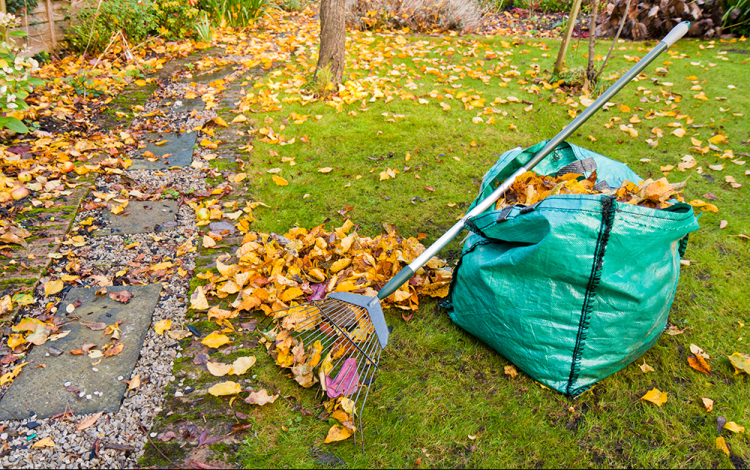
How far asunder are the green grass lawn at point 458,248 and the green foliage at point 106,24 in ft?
6.50

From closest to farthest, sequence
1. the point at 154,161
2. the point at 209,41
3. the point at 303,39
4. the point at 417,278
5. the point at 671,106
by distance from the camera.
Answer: the point at 417,278 < the point at 154,161 < the point at 671,106 < the point at 209,41 < the point at 303,39

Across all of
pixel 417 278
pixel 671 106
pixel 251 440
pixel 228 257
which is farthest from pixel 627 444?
pixel 671 106

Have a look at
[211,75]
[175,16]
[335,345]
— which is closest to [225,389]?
[335,345]

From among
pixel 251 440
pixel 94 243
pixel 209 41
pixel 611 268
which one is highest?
pixel 209 41

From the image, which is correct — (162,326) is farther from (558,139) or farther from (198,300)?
(558,139)

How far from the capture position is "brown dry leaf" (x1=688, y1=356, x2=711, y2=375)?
1861 mm

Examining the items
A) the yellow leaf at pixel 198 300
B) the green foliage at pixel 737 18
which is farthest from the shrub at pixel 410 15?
the yellow leaf at pixel 198 300

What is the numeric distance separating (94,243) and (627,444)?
290 cm

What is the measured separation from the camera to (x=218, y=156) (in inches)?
134

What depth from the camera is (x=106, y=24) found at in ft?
16.2

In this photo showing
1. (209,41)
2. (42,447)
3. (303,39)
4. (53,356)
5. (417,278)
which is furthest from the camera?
(303,39)

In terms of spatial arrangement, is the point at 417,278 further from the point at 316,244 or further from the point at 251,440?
the point at 251,440

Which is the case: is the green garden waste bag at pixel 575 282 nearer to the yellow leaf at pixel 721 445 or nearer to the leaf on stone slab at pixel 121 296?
the yellow leaf at pixel 721 445

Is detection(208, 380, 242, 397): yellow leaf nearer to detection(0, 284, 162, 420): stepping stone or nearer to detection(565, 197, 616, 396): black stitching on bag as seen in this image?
detection(0, 284, 162, 420): stepping stone
